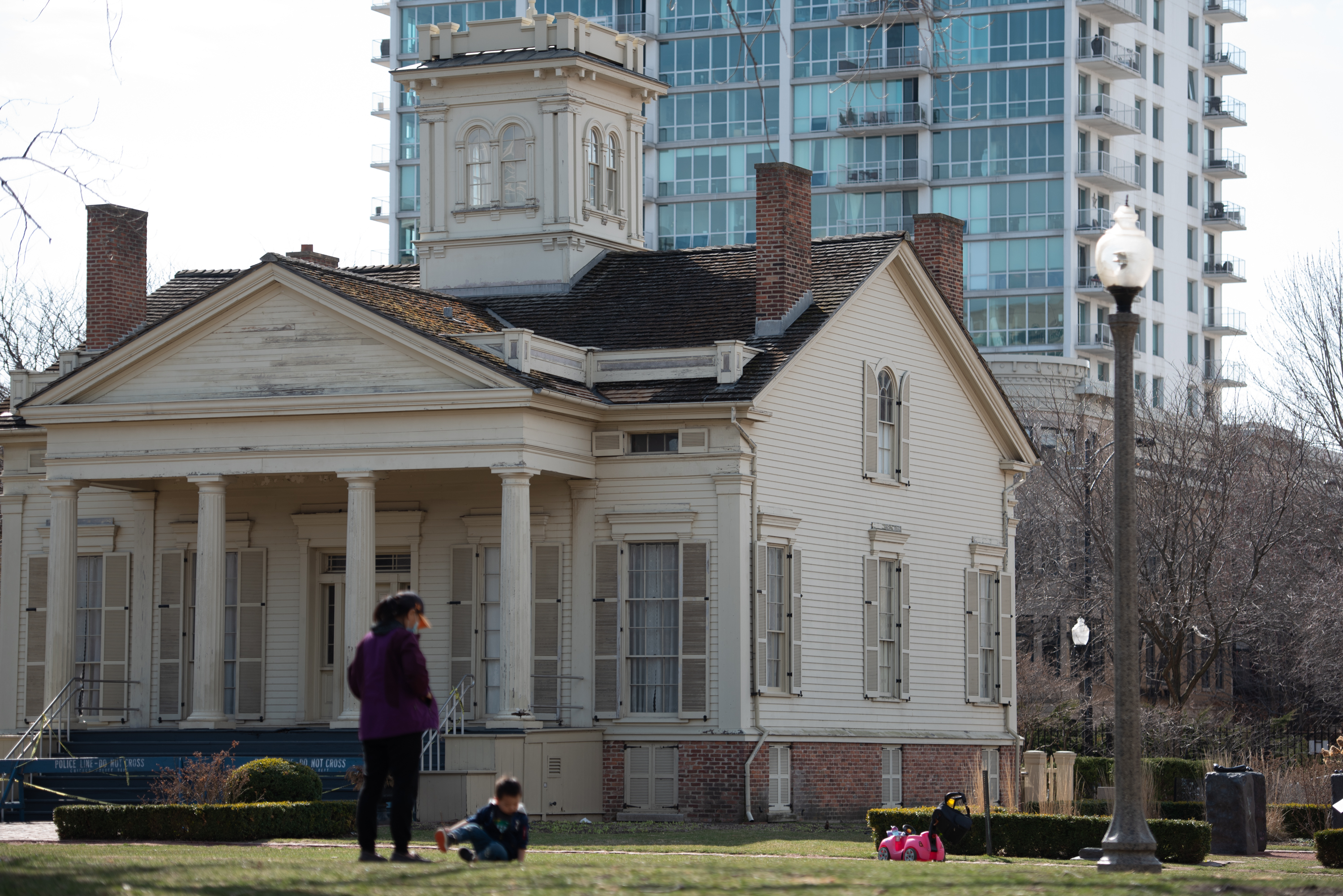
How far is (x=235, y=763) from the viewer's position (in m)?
27.9

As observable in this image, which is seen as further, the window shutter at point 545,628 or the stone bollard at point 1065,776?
the window shutter at point 545,628

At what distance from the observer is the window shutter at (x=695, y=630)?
30312 mm

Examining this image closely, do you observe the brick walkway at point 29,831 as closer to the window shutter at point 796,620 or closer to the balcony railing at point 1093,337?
the window shutter at point 796,620

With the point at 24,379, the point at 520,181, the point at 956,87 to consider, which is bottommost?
the point at 24,379

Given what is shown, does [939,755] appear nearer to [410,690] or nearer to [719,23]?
[410,690]

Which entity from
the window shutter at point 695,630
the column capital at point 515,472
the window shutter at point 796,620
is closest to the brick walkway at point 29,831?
the column capital at point 515,472

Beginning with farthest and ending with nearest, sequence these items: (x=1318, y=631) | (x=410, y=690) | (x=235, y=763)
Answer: (x=1318, y=631) → (x=235, y=763) → (x=410, y=690)

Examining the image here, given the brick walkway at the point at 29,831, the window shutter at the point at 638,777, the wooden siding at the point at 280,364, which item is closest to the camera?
the brick walkway at the point at 29,831

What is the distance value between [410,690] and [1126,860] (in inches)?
232

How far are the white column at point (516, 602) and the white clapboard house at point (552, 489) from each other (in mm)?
62

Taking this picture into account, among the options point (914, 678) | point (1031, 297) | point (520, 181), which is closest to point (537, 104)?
point (520, 181)

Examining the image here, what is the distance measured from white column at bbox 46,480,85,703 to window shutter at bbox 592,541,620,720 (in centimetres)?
791

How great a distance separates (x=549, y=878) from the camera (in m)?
13.1

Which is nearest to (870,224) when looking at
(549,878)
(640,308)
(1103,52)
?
(1103,52)
